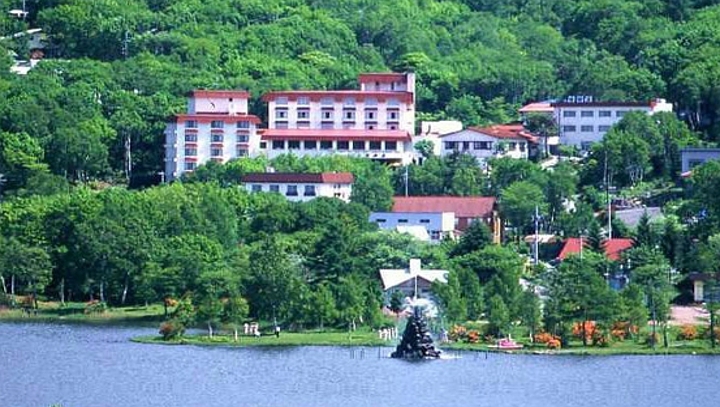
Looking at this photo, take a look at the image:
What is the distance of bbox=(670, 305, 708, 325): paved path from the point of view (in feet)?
196

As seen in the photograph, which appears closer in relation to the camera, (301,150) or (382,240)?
(382,240)

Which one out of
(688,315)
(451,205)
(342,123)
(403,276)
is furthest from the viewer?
(342,123)

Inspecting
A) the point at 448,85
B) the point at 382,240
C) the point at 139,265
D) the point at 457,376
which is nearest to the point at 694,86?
the point at 448,85

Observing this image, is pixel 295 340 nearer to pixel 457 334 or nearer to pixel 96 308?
pixel 457 334

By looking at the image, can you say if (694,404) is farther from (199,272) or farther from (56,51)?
(56,51)

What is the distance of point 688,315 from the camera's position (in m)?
60.9

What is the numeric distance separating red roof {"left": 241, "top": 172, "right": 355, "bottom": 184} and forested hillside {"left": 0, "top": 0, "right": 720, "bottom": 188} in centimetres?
483

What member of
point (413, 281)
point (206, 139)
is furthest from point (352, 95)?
point (413, 281)

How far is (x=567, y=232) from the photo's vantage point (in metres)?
70.2

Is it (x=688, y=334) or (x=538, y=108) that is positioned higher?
(x=538, y=108)

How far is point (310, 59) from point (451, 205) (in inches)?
733

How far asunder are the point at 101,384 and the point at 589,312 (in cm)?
1048

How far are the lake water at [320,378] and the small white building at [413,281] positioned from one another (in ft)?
21.1

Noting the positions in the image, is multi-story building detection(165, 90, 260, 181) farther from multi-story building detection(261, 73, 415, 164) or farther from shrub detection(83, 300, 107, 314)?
shrub detection(83, 300, 107, 314)
